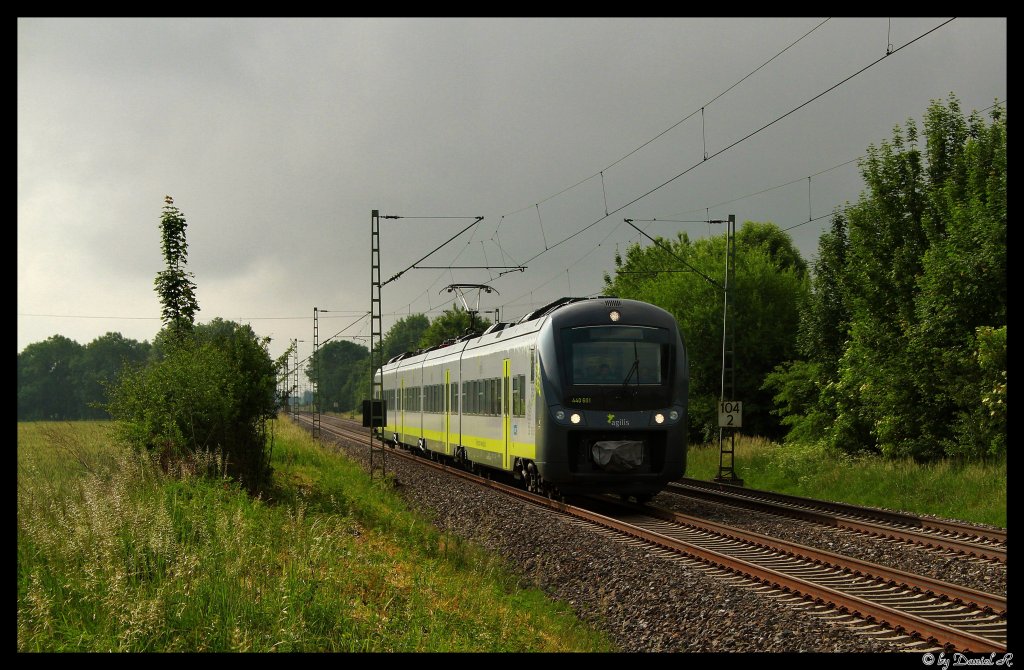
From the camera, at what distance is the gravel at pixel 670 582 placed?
841 cm

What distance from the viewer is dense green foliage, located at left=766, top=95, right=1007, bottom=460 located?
2209 centimetres

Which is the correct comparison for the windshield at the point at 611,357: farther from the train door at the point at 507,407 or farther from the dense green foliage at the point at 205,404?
the dense green foliage at the point at 205,404

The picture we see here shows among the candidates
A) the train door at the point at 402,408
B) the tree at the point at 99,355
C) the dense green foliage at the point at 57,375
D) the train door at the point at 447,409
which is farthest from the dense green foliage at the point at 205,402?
the dense green foliage at the point at 57,375

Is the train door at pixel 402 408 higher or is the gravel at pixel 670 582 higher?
the train door at pixel 402 408

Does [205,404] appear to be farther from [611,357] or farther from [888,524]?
[888,524]

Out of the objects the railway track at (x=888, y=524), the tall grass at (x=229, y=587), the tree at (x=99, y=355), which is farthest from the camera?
the tree at (x=99, y=355)

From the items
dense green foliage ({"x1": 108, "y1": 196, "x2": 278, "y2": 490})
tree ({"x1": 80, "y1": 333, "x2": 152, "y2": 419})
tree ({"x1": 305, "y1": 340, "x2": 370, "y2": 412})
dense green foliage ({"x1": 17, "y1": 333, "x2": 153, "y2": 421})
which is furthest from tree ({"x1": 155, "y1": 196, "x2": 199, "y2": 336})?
tree ({"x1": 305, "y1": 340, "x2": 370, "y2": 412})

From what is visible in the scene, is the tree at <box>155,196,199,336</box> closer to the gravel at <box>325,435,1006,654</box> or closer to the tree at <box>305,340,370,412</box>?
the gravel at <box>325,435,1006,654</box>

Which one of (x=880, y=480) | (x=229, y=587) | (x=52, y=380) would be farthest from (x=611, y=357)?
(x=52, y=380)

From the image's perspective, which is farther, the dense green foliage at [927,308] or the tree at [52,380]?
the tree at [52,380]

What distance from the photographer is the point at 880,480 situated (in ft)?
66.3

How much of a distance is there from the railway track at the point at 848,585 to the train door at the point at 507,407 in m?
4.36
